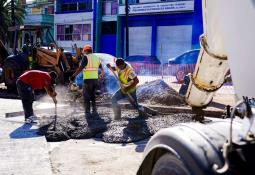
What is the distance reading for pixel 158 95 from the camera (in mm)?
11727

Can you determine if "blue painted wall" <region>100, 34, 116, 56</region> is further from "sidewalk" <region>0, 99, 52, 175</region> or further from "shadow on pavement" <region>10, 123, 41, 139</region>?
"shadow on pavement" <region>10, 123, 41, 139</region>

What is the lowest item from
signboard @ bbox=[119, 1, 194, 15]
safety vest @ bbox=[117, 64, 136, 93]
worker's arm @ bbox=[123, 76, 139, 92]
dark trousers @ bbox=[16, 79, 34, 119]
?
dark trousers @ bbox=[16, 79, 34, 119]

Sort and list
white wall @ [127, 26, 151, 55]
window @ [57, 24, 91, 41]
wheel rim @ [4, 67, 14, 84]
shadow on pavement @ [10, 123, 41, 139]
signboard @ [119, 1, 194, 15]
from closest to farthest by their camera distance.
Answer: shadow on pavement @ [10, 123, 41, 139] → wheel rim @ [4, 67, 14, 84] → signboard @ [119, 1, 194, 15] → white wall @ [127, 26, 151, 55] → window @ [57, 24, 91, 41]

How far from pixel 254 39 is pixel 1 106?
36.1 feet

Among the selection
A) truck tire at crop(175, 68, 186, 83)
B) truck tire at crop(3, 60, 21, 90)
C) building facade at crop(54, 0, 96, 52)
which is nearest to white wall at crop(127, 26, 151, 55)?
building facade at crop(54, 0, 96, 52)

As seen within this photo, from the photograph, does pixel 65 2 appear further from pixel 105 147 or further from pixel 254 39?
pixel 254 39

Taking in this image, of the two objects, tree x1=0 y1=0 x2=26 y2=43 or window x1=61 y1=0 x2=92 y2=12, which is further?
tree x1=0 y1=0 x2=26 y2=43

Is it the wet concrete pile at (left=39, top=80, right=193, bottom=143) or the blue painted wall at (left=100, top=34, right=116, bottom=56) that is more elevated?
the blue painted wall at (left=100, top=34, right=116, bottom=56)

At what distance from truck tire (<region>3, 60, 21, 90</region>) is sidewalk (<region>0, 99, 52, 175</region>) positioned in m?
6.62

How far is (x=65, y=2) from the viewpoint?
149 feet

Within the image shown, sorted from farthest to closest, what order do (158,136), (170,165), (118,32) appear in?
(118,32), (158,136), (170,165)

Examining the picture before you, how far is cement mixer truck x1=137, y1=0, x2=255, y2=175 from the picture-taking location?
2102mm

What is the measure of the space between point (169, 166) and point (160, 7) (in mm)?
33868

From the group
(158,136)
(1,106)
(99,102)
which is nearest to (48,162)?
(158,136)
